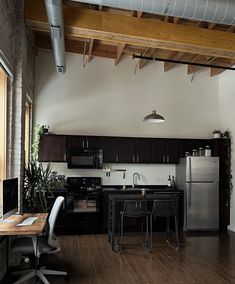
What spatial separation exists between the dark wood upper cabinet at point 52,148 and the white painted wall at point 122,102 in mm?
337

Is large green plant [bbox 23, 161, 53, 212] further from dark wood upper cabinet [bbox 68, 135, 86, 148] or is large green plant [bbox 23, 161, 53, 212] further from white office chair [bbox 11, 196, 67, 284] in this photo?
dark wood upper cabinet [bbox 68, 135, 86, 148]

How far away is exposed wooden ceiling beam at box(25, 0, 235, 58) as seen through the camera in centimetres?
447

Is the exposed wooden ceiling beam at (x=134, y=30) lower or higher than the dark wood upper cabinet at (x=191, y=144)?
higher

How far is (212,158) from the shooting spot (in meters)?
7.06

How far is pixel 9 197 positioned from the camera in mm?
3639

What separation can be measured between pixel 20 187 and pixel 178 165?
4124mm

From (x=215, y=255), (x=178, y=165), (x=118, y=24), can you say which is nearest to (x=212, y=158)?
(x=178, y=165)

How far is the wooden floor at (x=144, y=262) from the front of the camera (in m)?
4.09

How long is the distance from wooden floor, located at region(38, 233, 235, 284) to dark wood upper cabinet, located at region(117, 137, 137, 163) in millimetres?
1850

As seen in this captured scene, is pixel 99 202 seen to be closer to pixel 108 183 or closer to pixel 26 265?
pixel 108 183

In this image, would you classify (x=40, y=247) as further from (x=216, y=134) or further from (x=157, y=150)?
(x=216, y=134)

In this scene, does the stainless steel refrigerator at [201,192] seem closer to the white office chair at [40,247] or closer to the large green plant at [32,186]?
the large green plant at [32,186]

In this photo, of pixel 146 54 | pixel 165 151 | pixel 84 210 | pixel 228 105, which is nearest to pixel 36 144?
pixel 84 210

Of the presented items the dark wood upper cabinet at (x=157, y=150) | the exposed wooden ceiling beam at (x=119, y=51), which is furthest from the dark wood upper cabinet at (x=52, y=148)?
the exposed wooden ceiling beam at (x=119, y=51)
